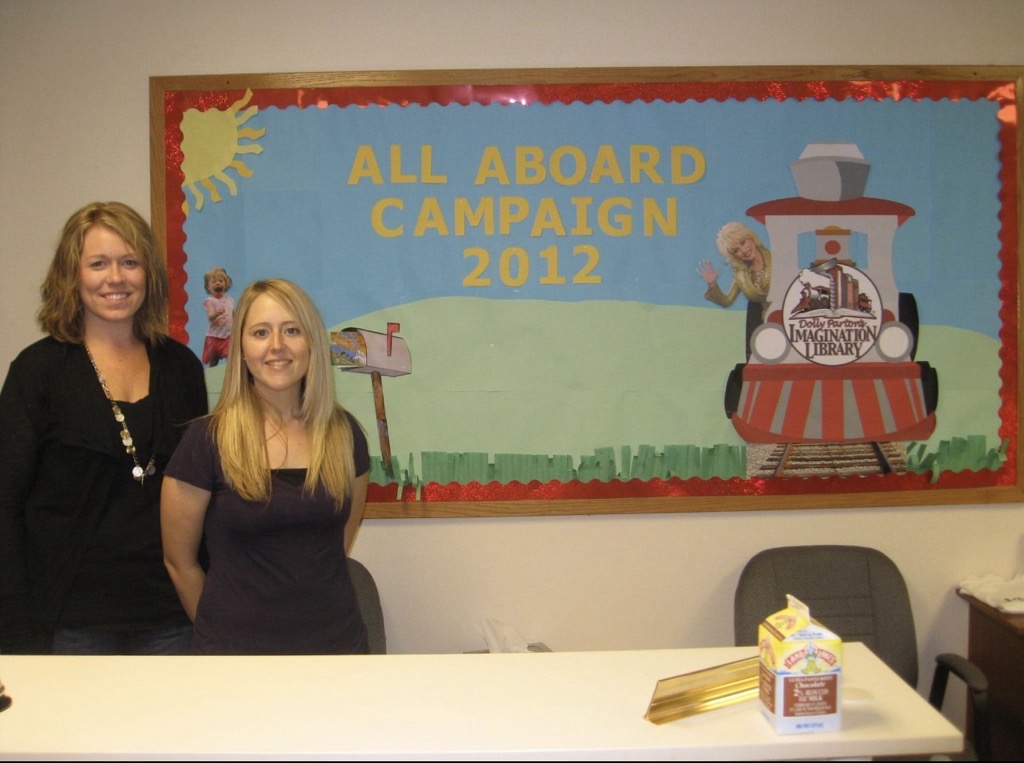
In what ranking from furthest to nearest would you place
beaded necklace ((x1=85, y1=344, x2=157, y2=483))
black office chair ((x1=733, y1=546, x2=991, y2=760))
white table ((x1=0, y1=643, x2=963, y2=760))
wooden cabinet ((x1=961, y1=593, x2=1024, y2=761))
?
black office chair ((x1=733, y1=546, x2=991, y2=760)) < wooden cabinet ((x1=961, y1=593, x2=1024, y2=761)) < beaded necklace ((x1=85, y1=344, x2=157, y2=483)) < white table ((x1=0, y1=643, x2=963, y2=760))

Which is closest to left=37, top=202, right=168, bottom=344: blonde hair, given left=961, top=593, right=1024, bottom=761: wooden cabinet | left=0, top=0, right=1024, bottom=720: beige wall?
left=0, top=0, right=1024, bottom=720: beige wall

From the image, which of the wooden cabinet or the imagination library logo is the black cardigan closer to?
the imagination library logo

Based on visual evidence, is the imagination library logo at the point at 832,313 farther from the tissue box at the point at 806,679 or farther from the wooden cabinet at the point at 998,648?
the tissue box at the point at 806,679

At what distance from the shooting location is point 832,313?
2.49 meters

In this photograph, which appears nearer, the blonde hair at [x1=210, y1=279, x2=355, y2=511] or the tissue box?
the tissue box

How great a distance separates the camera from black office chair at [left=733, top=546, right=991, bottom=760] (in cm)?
236

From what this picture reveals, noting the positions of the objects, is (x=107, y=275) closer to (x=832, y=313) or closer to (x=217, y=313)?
(x=217, y=313)

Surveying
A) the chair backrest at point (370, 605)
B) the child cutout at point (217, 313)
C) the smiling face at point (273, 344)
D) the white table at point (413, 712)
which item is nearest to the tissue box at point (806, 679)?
the white table at point (413, 712)

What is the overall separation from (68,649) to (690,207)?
6.58 feet

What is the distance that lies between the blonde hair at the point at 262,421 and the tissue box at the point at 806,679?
3.00 ft

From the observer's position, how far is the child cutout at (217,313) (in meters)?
2.46

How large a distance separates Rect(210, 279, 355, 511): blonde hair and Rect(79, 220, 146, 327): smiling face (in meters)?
0.29

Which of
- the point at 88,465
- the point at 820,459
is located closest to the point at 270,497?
the point at 88,465

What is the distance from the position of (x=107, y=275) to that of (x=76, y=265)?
0.24 feet
